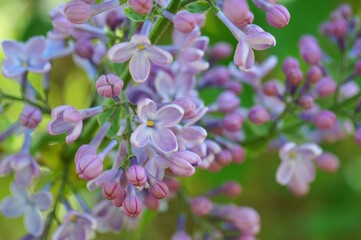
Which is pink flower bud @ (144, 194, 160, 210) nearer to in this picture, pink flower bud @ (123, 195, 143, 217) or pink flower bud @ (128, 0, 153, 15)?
pink flower bud @ (123, 195, 143, 217)

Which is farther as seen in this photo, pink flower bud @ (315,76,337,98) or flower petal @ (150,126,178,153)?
pink flower bud @ (315,76,337,98)

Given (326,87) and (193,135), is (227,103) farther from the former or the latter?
(193,135)

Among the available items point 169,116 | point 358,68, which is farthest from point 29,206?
point 358,68

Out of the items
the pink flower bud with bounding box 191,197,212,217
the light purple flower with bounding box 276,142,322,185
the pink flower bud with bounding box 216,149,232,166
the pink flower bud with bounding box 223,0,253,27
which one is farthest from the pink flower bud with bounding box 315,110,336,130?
the pink flower bud with bounding box 223,0,253,27

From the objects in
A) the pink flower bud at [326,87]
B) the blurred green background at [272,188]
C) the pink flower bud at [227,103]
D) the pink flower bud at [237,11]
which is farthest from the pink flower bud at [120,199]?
the blurred green background at [272,188]

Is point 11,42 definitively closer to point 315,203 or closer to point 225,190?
point 225,190

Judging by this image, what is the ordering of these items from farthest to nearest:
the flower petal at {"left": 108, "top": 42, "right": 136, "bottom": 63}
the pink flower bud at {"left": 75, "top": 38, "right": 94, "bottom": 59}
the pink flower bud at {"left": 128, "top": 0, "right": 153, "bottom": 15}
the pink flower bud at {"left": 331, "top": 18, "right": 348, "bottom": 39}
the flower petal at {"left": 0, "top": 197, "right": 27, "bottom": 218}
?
the pink flower bud at {"left": 331, "top": 18, "right": 348, "bottom": 39} < the flower petal at {"left": 0, "top": 197, "right": 27, "bottom": 218} < the pink flower bud at {"left": 75, "top": 38, "right": 94, "bottom": 59} < the flower petal at {"left": 108, "top": 42, "right": 136, "bottom": 63} < the pink flower bud at {"left": 128, "top": 0, "right": 153, "bottom": 15}

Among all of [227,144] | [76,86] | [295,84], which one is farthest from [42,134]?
[76,86]
